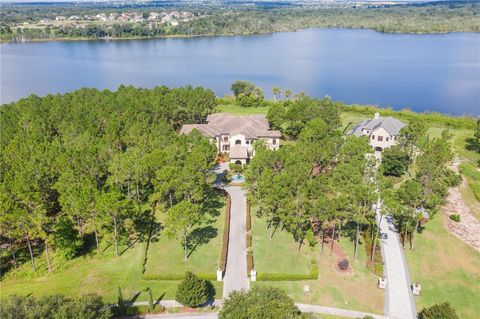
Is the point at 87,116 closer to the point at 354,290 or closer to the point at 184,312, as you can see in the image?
the point at 184,312

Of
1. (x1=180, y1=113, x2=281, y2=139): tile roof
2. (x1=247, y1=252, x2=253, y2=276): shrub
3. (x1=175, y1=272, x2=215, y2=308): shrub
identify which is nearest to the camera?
(x1=175, y1=272, x2=215, y2=308): shrub

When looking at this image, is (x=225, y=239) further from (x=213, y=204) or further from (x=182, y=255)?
(x=213, y=204)

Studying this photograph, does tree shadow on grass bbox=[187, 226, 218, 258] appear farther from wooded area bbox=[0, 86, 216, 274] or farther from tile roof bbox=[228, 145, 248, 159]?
tile roof bbox=[228, 145, 248, 159]

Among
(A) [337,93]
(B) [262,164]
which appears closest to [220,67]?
(A) [337,93]

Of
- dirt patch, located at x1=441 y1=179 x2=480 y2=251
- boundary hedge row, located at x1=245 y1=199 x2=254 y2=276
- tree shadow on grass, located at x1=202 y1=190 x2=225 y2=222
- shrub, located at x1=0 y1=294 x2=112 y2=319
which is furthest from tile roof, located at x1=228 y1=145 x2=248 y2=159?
shrub, located at x1=0 y1=294 x2=112 y2=319

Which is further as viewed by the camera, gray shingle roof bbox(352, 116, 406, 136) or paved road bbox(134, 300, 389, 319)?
gray shingle roof bbox(352, 116, 406, 136)

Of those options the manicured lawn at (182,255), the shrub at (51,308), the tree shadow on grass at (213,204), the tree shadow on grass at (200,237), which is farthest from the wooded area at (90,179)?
the shrub at (51,308)

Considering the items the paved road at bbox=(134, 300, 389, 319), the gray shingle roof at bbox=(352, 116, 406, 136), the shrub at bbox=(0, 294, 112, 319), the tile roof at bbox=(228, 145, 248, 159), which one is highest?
the gray shingle roof at bbox=(352, 116, 406, 136)
